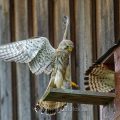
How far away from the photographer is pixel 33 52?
6.95m

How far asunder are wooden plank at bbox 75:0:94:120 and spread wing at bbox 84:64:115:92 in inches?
39.3

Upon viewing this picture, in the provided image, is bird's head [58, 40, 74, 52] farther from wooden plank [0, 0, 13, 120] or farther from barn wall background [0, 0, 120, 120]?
wooden plank [0, 0, 13, 120]

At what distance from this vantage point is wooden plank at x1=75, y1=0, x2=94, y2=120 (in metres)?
7.82

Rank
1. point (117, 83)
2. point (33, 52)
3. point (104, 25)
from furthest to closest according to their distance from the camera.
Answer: point (104, 25), point (33, 52), point (117, 83)

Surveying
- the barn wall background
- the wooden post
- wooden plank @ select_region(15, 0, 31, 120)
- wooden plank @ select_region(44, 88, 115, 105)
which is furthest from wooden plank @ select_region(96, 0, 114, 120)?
wooden plank @ select_region(44, 88, 115, 105)

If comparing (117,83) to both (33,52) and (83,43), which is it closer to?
(33,52)

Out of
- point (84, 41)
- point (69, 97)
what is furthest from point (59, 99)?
point (84, 41)

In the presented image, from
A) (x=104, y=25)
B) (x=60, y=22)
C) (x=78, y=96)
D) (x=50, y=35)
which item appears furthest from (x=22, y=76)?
(x=78, y=96)

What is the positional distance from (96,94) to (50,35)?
5.93ft

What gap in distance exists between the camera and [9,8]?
26.6ft

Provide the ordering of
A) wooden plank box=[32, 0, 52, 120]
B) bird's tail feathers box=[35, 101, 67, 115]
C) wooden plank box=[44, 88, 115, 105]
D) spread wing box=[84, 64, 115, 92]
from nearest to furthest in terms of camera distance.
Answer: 1. wooden plank box=[44, 88, 115, 105]
2. spread wing box=[84, 64, 115, 92]
3. bird's tail feathers box=[35, 101, 67, 115]
4. wooden plank box=[32, 0, 52, 120]

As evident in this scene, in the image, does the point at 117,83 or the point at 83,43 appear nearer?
the point at 117,83

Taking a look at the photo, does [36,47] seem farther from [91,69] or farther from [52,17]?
[52,17]

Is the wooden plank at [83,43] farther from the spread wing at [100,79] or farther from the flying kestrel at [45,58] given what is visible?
the spread wing at [100,79]
